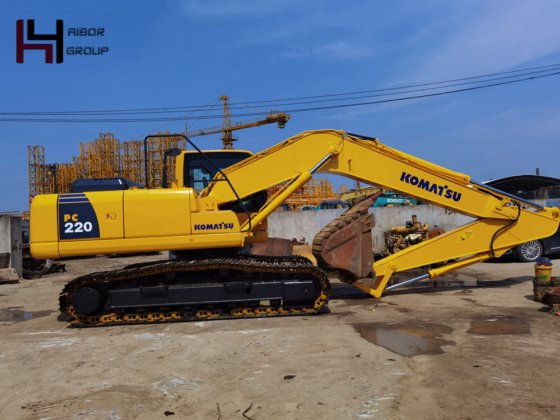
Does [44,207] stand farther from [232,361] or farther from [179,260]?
[232,361]

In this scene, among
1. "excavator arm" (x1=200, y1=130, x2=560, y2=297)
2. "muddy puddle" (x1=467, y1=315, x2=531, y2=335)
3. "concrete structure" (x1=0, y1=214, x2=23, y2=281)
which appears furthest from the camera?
"concrete structure" (x1=0, y1=214, x2=23, y2=281)

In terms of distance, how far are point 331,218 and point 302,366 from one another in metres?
13.1

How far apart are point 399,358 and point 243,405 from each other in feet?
6.44

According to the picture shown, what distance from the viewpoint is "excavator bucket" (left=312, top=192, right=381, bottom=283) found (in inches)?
297

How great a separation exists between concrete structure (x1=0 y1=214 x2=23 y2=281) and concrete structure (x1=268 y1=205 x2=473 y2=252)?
8.69 meters

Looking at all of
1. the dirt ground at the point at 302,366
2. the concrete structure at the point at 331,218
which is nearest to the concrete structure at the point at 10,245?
the dirt ground at the point at 302,366

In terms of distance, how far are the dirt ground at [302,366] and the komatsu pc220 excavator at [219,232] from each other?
0.41 m

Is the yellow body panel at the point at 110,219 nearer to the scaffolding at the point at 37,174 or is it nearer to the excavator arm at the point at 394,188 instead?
the excavator arm at the point at 394,188

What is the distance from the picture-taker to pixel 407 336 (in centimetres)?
578

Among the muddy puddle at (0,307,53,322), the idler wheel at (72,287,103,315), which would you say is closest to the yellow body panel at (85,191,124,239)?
the idler wheel at (72,287,103,315)

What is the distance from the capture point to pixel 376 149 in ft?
25.8

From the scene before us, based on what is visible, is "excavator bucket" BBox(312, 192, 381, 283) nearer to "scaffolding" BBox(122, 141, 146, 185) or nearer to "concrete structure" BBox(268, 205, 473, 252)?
"concrete structure" BBox(268, 205, 473, 252)

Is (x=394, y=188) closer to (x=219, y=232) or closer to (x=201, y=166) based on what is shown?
(x=219, y=232)

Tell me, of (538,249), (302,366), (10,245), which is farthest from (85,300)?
(538,249)
